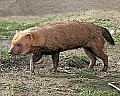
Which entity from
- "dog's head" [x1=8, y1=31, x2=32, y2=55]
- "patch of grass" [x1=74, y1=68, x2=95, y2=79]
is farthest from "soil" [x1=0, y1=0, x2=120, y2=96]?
"dog's head" [x1=8, y1=31, x2=32, y2=55]

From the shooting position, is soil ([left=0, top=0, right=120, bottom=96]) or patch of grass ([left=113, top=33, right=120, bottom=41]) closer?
soil ([left=0, top=0, right=120, bottom=96])

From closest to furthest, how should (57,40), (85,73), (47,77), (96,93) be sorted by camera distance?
(96,93) < (47,77) < (85,73) < (57,40)

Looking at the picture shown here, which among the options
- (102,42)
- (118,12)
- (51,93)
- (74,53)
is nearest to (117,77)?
(102,42)

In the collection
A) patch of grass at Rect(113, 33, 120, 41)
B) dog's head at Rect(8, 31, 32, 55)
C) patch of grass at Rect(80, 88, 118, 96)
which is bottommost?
patch of grass at Rect(80, 88, 118, 96)

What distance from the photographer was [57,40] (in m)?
9.13

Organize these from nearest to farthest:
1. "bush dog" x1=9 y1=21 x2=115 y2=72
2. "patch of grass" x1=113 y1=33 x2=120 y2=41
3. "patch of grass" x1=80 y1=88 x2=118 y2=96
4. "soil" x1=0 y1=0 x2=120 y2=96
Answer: "patch of grass" x1=80 y1=88 x2=118 y2=96, "soil" x1=0 y1=0 x2=120 y2=96, "bush dog" x1=9 y1=21 x2=115 y2=72, "patch of grass" x1=113 y1=33 x2=120 y2=41

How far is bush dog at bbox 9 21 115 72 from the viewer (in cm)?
878

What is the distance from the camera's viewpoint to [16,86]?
791 cm

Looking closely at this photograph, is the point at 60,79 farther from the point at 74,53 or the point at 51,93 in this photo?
the point at 74,53

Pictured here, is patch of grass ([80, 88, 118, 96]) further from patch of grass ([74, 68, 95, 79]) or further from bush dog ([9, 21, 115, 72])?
bush dog ([9, 21, 115, 72])

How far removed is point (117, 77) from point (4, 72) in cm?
227

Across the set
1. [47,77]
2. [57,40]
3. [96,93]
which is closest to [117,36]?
[57,40]

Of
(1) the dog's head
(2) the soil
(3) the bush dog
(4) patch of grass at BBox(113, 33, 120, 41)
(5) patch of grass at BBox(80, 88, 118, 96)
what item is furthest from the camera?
(4) patch of grass at BBox(113, 33, 120, 41)

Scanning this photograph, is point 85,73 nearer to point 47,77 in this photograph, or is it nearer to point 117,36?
point 47,77
